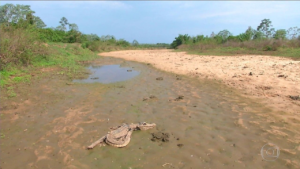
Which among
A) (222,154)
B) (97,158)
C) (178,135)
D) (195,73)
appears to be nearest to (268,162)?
(222,154)

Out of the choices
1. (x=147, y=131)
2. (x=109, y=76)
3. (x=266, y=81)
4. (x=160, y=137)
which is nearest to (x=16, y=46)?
(x=109, y=76)

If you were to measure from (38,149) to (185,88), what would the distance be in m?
5.43

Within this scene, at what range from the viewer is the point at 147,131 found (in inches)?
167

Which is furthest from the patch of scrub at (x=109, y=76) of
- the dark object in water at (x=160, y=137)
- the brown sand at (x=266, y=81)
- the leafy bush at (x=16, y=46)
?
the dark object in water at (x=160, y=137)

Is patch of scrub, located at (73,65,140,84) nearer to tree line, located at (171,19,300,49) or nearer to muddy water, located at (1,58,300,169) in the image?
muddy water, located at (1,58,300,169)

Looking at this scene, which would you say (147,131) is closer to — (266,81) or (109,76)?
(266,81)

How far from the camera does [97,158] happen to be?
3369 mm

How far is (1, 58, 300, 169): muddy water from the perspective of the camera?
3275 mm

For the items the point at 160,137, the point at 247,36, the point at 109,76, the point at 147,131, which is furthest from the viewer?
the point at 247,36

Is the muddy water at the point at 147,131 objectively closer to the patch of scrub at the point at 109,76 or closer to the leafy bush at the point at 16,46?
the patch of scrub at the point at 109,76

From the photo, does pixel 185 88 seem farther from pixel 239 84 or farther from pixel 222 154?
pixel 222 154

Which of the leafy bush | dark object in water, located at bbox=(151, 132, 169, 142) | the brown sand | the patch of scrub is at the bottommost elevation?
dark object in water, located at bbox=(151, 132, 169, 142)

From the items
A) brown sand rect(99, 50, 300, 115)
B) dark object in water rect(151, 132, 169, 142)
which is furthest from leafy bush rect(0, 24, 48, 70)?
dark object in water rect(151, 132, 169, 142)

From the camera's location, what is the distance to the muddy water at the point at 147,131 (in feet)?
10.7
